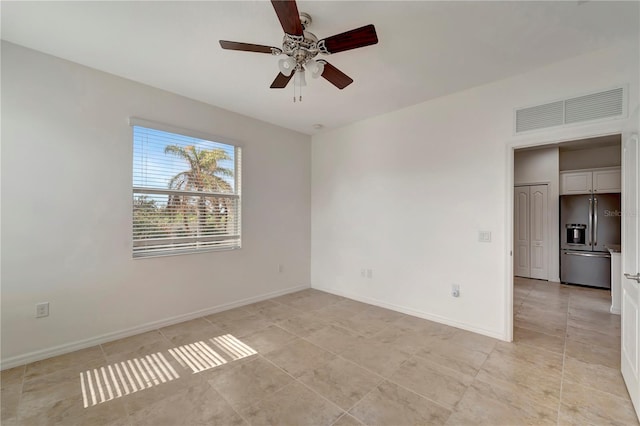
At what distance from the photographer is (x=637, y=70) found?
2.28 metres

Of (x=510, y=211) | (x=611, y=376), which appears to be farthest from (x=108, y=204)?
(x=611, y=376)

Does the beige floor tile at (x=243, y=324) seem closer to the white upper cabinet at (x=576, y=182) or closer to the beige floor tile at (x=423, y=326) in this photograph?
the beige floor tile at (x=423, y=326)

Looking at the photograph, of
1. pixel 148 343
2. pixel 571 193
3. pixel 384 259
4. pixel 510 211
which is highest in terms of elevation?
pixel 571 193

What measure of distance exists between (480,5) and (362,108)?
193 cm

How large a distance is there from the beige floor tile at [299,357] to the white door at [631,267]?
222 centimetres

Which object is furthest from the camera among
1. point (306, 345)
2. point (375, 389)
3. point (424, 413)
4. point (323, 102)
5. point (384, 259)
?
point (384, 259)

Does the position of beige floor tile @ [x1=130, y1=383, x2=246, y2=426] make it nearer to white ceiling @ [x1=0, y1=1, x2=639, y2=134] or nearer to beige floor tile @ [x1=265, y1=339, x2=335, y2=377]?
beige floor tile @ [x1=265, y1=339, x2=335, y2=377]

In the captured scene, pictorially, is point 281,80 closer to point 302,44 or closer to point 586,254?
point 302,44

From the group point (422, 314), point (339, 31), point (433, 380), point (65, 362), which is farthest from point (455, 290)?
point (65, 362)

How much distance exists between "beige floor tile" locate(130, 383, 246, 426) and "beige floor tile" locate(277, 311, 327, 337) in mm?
1214

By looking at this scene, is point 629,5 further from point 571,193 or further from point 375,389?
point 571,193

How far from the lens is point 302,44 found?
6.54ft

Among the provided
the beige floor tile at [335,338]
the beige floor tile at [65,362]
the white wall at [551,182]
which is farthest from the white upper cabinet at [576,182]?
the beige floor tile at [65,362]

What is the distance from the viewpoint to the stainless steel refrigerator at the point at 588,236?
4883 millimetres
